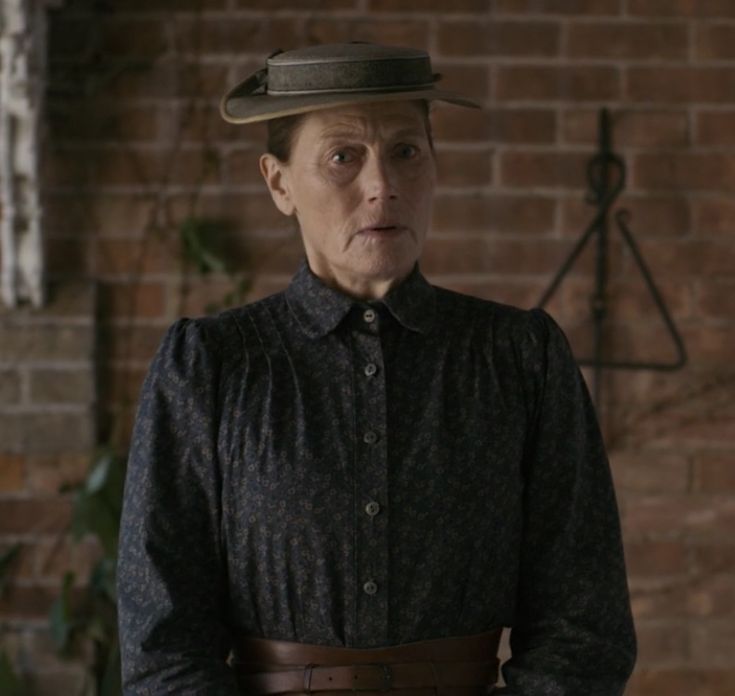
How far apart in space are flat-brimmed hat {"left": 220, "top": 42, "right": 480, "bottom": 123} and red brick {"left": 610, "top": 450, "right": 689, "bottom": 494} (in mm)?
1314

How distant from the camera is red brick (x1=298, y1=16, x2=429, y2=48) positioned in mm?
2611

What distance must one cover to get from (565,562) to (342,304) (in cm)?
37

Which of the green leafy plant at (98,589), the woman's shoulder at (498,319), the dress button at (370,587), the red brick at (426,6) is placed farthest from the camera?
the red brick at (426,6)

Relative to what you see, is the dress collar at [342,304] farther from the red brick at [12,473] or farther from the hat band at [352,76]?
the red brick at [12,473]

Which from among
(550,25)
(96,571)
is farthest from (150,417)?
(550,25)

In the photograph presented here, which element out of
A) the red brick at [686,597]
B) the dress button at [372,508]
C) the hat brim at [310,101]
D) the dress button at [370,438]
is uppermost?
the hat brim at [310,101]

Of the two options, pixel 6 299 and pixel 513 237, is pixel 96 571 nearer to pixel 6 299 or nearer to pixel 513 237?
pixel 6 299

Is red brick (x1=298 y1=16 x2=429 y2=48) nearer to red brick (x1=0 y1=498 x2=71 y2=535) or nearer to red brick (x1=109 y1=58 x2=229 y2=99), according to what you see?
red brick (x1=109 y1=58 x2=229 y2=99)

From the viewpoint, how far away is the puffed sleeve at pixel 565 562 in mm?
1502

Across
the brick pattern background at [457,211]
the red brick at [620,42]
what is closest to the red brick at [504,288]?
the brick pattern background at [457,211]

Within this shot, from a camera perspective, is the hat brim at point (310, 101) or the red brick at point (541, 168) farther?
the red brick at point (541, 168)

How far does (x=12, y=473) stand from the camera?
2.63 metres

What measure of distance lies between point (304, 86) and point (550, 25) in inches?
49.1

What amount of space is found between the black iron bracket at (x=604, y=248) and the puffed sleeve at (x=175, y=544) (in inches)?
49.8
